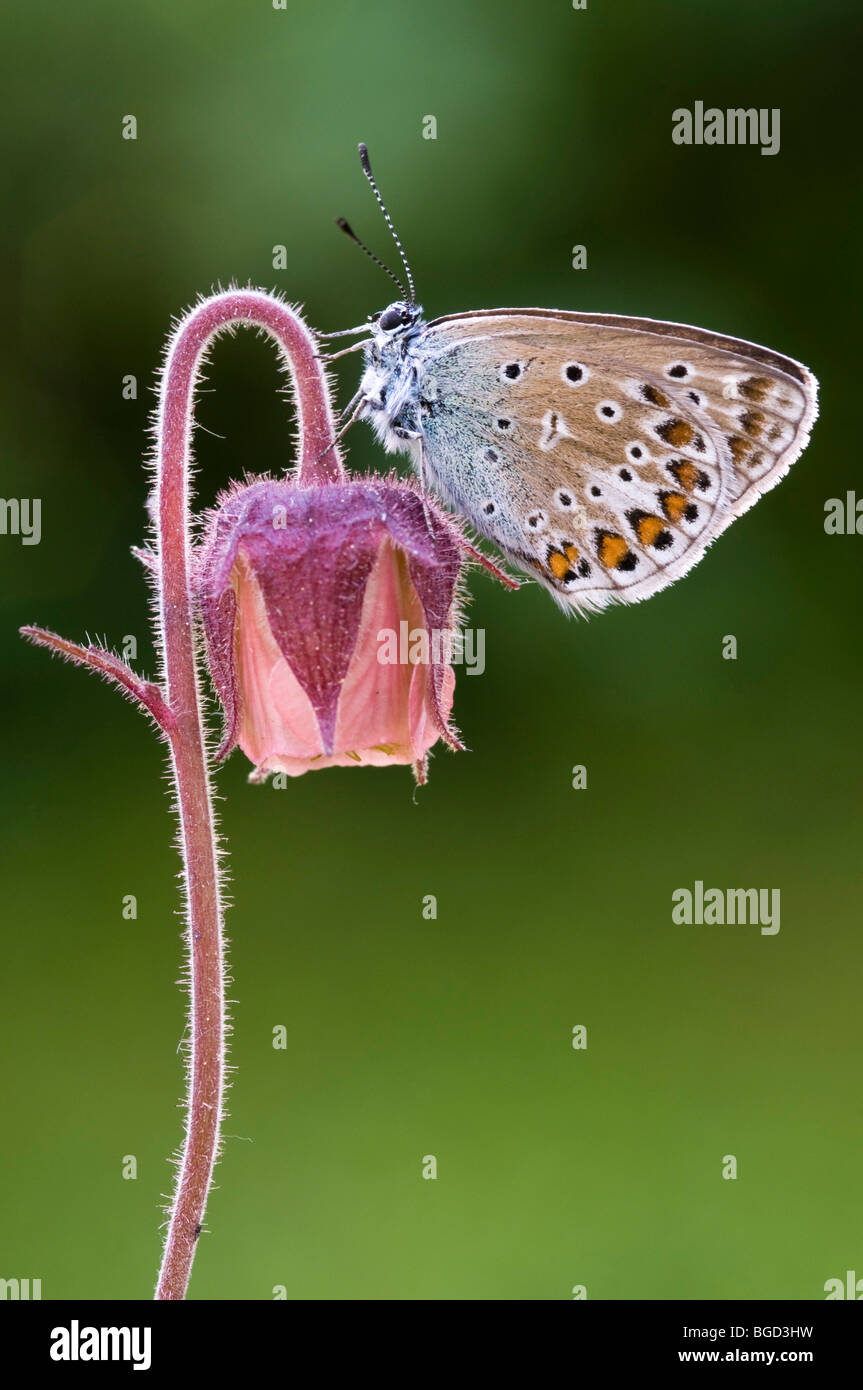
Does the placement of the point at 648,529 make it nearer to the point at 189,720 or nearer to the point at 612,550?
the point at 612,550

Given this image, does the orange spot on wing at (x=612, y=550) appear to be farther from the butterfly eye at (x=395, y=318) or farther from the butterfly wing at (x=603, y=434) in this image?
the butterfly eye at (x=395, y=318)

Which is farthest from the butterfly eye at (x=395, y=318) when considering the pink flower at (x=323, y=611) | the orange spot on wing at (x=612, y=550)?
the orange spot on wing at (x=612, y=550)

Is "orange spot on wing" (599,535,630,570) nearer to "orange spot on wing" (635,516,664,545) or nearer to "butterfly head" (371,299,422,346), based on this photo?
"orange spot on wing" (635,516,664,545)

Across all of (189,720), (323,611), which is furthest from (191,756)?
(323,611)

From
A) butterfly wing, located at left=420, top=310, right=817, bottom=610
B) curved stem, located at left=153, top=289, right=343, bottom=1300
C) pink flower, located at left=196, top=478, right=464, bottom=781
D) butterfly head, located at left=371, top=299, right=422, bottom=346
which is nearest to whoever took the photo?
curved stem, located at left=153, top=289, right=343, bottom=1300

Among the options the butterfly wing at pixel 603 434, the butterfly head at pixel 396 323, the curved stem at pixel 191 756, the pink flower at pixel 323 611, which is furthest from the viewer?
the butterfly head at pixel 396 323

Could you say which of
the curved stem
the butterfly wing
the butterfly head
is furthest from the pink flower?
A: the butterfly head

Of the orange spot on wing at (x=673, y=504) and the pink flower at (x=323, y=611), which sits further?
the orange spot on wing at (x=673, y=504)
